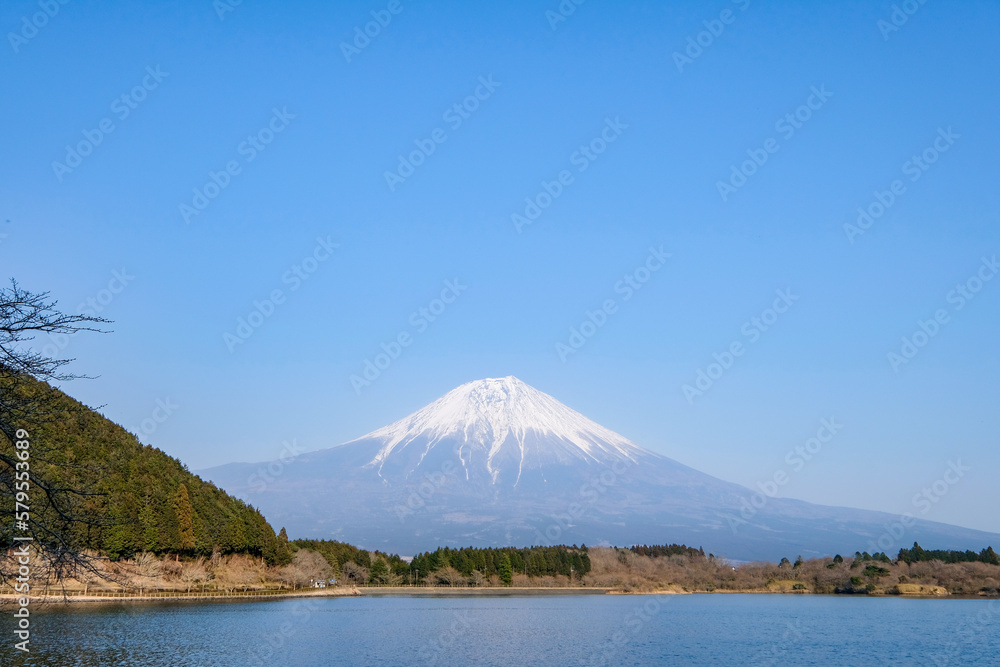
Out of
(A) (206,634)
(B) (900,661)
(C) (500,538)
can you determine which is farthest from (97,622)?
(C) (500,538)

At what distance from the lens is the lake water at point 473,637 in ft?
95.5

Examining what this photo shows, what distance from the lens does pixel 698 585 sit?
355 feet

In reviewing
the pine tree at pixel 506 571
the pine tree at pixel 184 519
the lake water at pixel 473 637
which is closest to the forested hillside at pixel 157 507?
the pine tree at pixel 184 519

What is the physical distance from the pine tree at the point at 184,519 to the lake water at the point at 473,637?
601 centimetres

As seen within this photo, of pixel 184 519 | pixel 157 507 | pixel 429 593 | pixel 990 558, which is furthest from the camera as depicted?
pixel 990 558

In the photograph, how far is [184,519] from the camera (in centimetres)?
5709

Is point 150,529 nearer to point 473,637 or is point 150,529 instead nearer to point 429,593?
point 473,637

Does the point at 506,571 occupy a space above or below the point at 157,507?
below

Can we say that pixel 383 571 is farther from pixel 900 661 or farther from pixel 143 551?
pixel 900 661

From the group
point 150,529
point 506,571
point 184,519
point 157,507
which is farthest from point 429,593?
point 150,529

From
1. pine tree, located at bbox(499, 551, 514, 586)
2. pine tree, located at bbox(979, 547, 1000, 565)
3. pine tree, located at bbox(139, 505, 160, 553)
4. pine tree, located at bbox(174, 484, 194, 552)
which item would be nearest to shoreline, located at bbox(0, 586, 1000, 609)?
pine tree, located at bbox(499, 551, 514, 586)

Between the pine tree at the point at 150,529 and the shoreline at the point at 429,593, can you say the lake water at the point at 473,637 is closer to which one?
the shoreline at the point at 429,593

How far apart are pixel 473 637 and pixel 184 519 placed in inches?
1096

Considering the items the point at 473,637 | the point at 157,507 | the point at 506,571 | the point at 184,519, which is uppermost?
the point at 157,507
